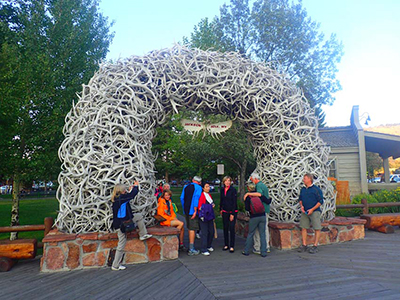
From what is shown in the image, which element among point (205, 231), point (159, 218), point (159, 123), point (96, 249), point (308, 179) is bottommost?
point (96, 249)

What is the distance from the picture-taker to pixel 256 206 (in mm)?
5223

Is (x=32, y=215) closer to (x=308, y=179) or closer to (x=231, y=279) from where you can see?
(x=231, y=279)

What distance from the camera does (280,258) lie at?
5121mm

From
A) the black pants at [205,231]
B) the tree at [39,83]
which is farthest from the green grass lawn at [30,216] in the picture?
the black pants at [205,231]

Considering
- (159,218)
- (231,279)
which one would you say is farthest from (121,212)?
(231,279)

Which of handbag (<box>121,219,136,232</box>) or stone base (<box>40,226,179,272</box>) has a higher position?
handbag (<box>121,219,136,232</box>)

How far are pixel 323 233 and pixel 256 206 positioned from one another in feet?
6.76

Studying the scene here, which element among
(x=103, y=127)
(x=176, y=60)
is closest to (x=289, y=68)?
(x=176, y=60)

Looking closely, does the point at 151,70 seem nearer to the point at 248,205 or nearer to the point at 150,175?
the point at 150,175

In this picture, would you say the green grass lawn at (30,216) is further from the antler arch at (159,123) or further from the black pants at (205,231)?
the black pants at (205,231)

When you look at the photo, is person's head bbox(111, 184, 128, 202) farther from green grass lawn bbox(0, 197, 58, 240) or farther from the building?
the building

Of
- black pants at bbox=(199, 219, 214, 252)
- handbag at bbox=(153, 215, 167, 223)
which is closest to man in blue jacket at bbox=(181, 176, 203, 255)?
black pants at bbox=(199, 219, 214, 252)

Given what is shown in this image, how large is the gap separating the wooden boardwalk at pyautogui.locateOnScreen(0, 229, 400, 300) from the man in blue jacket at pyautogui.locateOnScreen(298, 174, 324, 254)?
0.35 m

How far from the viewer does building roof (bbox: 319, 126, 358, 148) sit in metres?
13.6
